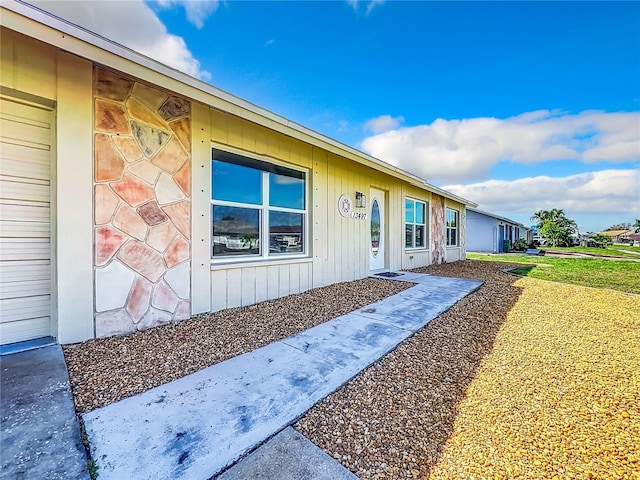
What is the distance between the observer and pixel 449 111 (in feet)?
38.1

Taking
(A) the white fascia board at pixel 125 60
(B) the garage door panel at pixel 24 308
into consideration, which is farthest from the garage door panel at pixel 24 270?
(A) the white fascia board at pixel 125 60

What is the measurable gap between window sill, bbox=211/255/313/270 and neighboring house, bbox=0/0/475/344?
1.1 inches

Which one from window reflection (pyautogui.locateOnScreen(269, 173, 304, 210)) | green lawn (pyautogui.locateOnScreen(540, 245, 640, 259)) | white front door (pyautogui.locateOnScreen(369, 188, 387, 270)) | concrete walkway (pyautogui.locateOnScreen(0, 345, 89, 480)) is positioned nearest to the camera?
concrete walkway (pyautogui.locateOnScreen(0, 345, 89, 480))

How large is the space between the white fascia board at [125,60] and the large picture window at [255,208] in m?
0.82

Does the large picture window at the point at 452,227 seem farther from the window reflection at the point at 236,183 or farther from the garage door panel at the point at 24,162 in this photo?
the garage door panel at the point at 24,162

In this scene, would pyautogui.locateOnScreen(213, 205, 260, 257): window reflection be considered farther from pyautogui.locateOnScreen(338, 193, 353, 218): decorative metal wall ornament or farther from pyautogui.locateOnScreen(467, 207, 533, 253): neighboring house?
pyautogui.locateOnScreen(467, 207, 533, 253): neighboring house

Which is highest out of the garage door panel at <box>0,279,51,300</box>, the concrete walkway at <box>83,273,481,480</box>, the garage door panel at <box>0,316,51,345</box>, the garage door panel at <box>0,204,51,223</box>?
the garage door panel at <box>0,204,51,223</box>

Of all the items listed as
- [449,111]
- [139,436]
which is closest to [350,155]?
[139,436]

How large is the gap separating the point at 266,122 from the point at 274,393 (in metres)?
3.74

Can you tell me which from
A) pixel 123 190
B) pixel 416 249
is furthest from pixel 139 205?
pixel 416 249

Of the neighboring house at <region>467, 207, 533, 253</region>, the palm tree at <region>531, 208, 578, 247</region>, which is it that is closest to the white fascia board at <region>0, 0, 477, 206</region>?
the neighboring house at <region>467, 207, 533, 253</region>

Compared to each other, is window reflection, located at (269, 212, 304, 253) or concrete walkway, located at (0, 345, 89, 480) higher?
window reflection, located at (269, 212, 304, 253)

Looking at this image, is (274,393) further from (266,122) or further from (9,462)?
(266,122)

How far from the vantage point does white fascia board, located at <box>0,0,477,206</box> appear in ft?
7.46
